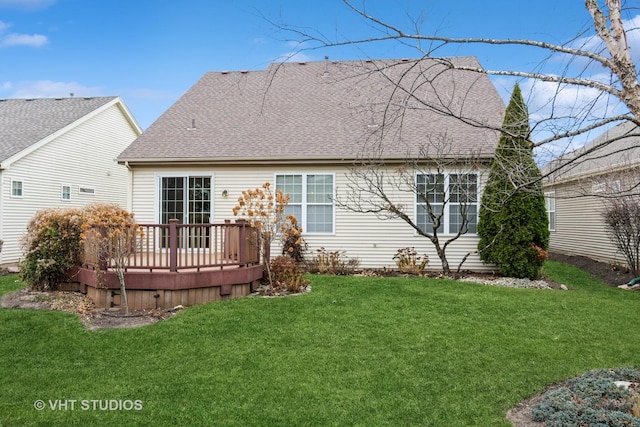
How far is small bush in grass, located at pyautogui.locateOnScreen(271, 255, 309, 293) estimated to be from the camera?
880cm

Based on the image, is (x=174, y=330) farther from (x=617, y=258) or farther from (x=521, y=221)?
(x=617, y=258)

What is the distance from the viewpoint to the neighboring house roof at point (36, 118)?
14672mm

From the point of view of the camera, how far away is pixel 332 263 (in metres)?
11.4

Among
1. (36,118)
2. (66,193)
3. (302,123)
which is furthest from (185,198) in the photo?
(36,118)

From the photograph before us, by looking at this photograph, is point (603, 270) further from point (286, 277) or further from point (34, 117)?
point (34, 117)

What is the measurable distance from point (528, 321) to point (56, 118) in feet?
55.2

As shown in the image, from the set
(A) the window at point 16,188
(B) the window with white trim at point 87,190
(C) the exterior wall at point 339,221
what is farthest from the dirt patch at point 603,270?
(B) the window with white trim at point 87,190

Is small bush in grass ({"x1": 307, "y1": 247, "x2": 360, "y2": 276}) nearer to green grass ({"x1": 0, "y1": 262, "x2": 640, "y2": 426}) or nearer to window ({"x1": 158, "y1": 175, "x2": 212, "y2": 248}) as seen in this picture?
green grass ({"x1": 0, "y1": 262, "x2": 640, "y2": 426})

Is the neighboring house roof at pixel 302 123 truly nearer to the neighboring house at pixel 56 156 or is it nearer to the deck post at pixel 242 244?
the deck post at pixel 242 244

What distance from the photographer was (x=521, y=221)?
10.6m

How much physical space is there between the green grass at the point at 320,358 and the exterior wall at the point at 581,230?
277 inches

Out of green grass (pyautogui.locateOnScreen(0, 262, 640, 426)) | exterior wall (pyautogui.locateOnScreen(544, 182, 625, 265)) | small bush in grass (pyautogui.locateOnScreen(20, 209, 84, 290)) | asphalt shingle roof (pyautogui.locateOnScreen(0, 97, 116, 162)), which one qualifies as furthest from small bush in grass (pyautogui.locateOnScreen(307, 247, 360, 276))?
asphalt shingle roof (pyautogui.locateOnScreen(0, 97, 116, 162))

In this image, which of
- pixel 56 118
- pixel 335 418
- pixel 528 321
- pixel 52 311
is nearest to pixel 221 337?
pixel 335 418

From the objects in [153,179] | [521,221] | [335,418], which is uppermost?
[153,179]
